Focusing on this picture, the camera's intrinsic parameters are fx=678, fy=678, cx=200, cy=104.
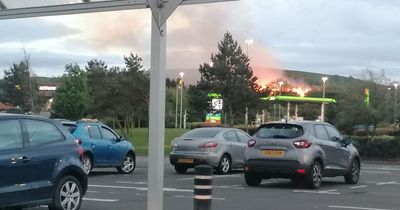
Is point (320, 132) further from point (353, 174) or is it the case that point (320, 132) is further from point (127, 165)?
point (127, 165)

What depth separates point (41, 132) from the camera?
10492 millimetres

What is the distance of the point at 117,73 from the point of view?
A: 6031cm

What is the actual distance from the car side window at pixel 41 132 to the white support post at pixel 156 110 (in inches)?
89.1

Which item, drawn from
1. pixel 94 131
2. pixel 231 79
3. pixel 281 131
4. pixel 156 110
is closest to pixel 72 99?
pixel 231 79

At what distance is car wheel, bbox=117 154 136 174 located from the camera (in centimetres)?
2061

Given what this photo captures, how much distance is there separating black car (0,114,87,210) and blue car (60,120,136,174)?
7.61 meters

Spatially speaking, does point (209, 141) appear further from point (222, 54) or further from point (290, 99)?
point (290, 99)

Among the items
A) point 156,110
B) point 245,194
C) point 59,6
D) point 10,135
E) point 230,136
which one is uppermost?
point 59,6

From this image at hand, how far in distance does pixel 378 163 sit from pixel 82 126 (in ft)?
64.0

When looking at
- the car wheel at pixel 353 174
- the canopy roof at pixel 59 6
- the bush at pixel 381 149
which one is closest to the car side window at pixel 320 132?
the car wheel at pixel 353 174

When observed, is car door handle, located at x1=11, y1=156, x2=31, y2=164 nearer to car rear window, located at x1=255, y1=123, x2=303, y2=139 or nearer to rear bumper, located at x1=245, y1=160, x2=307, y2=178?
rear bumper, located at x1=245, y1=160, x2=307, y2=178

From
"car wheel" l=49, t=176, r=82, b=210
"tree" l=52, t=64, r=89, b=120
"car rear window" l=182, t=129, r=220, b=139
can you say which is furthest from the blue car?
"tree" l=52, t=64, r=89, b=120

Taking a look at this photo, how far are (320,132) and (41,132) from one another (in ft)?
27.7

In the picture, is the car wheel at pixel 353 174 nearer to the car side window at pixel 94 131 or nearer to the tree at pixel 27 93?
the car side window at pixel 94 131
